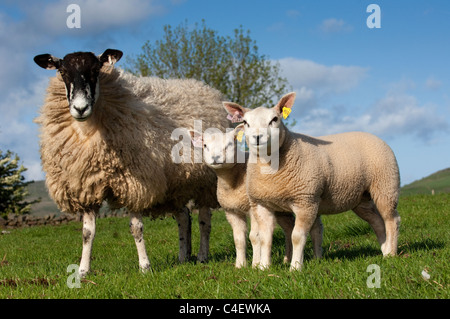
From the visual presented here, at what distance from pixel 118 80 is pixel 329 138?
305 centimetres

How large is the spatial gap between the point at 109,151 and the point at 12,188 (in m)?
16.7

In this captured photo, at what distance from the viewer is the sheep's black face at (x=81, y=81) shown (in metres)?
5.62

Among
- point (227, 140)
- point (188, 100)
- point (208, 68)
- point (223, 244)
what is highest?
point (208, 68)

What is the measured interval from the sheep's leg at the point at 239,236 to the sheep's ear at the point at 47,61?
299cm

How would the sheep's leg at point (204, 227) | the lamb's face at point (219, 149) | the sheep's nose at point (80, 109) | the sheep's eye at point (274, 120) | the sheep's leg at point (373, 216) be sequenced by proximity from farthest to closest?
the sheep's leg at point (204, 227) < the sheep's leg at point (373, 216) < the lamb's face at point (219, 149) < the sheep's nose at point (80, 109) < the sheep's eye at point (274, 120)

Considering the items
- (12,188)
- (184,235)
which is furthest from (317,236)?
(12,188)

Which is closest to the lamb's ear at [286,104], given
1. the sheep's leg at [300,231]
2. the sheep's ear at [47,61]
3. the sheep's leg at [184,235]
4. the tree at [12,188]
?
the sheep's leg at [300,231]

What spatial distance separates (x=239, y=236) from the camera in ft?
20.4

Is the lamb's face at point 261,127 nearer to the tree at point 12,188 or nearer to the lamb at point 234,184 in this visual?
the lamb at point 234,184

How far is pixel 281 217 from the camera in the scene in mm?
6539
